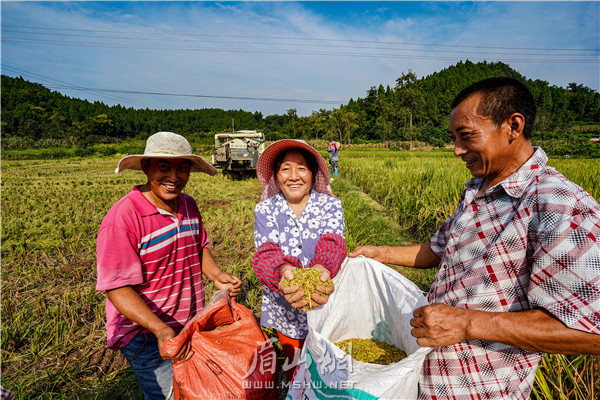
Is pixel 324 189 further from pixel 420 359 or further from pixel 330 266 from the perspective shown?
pixel 420 359

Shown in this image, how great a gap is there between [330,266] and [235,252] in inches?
138

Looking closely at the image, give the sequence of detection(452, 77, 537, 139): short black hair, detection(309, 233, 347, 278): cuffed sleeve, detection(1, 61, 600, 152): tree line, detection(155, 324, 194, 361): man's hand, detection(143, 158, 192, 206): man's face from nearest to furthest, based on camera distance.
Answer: detection(452, 77, 537, 139): short black hair, detection(155, 324, 194, 361): man's hand, detection(309, 233, 347, 278): cuffed sleeve, detection(143, 158, 192, 206): man's face, detection(1, 61, 600, 152): tree line

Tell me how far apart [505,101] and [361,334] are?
4.42ft

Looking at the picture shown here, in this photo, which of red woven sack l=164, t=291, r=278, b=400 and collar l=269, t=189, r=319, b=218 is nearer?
red woven sack l=164, t=291, r=278, b=400

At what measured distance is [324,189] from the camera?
2.10 metres

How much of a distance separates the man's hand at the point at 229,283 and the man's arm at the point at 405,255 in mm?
778

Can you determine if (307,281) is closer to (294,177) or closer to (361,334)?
(361,334)

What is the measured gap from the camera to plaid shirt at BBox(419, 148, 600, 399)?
2.73ft

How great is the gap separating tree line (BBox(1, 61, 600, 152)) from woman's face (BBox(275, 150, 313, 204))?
4899 centimetres

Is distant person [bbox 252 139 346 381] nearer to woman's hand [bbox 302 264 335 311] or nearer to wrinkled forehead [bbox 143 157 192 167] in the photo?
woman's hand [bbox 302 264 335 311]

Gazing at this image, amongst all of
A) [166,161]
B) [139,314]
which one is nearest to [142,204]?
[166,161]

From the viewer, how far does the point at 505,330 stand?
0.92 metres

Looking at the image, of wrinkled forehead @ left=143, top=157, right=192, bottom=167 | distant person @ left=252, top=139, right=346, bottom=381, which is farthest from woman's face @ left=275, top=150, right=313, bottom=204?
wrinkled forehead @ left=143, top=157, right=192, bottom=167

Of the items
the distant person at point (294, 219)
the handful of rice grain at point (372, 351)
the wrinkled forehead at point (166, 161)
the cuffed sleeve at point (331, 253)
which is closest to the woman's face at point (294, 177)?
the distant person at point (294, 219)
